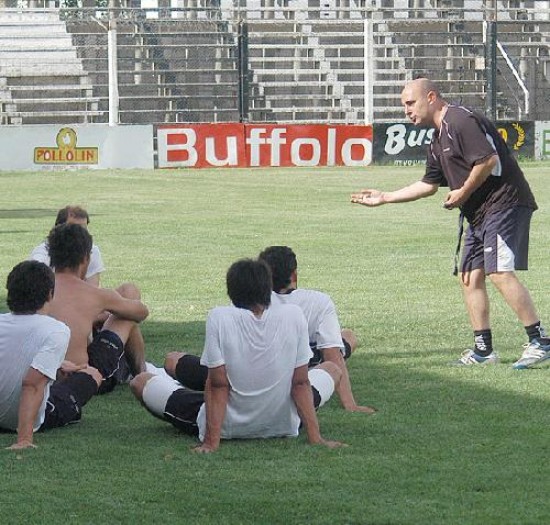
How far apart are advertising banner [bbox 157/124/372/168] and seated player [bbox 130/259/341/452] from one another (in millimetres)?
28512

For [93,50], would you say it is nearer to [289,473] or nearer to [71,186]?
[71,186]

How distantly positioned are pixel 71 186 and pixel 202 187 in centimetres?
271

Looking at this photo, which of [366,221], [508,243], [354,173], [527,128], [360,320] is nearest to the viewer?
[508,243]

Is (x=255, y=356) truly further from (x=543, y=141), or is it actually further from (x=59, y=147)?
(x=543, y=141)

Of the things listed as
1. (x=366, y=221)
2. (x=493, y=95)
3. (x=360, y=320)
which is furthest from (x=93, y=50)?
(x=360, y=320)

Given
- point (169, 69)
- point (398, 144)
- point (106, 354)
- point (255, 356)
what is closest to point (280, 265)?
point (255, 356)

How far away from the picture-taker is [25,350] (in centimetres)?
708

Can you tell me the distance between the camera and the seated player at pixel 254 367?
683 centimetres

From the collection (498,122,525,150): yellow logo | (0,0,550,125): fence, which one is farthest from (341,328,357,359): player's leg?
(0,0,550,125): fence

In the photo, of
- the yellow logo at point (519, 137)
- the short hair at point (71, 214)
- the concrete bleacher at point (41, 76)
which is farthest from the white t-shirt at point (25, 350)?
the concrete bleacher at point (41, 76)

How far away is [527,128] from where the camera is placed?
3716 cm

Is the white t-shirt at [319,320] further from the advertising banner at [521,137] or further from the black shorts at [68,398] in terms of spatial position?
the advertising banner at [521,137]

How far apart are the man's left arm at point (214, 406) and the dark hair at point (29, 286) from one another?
974mm

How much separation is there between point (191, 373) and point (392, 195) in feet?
8.45
